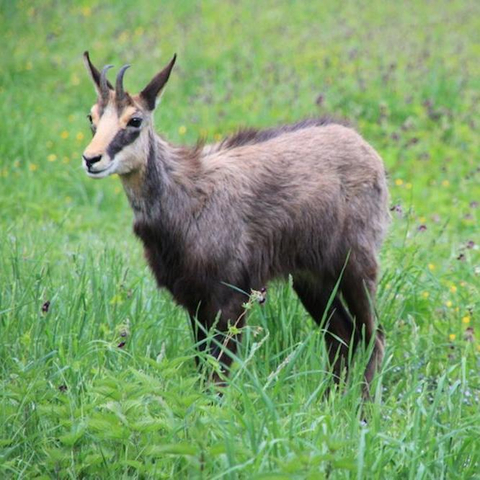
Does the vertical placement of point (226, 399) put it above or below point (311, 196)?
below

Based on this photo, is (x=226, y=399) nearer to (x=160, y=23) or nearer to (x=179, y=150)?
(x=179, y=150)

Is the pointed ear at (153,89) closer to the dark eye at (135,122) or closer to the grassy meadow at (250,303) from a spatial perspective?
the dark eye at (135,122)

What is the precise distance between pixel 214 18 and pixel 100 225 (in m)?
7.62

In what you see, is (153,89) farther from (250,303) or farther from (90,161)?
(250,303)

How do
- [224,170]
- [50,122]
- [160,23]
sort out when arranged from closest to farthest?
[224,170]
[50,122]
[160,23]

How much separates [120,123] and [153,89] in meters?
0.31

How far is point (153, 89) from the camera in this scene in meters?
5.23

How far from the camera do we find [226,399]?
4.12 meters

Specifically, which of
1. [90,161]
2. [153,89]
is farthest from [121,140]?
[153,89]

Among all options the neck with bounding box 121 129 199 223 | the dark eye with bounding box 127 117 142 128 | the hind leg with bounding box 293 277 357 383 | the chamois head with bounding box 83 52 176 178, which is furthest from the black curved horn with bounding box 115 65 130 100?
the hind leg with bounding box 293 277 357 383

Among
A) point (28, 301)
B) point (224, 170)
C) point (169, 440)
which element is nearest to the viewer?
point (169, 440)

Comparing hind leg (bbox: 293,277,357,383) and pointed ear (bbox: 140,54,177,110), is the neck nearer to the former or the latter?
pointed ear (bbox: 140,54,177,110)

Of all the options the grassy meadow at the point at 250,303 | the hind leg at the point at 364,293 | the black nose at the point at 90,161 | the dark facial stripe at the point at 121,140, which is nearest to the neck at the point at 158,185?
the dark facial stripe at the point at 121,140

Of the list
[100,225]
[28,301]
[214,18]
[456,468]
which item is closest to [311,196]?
[28,301]
